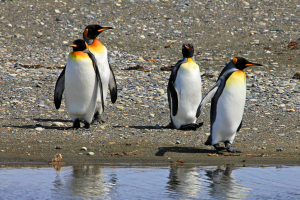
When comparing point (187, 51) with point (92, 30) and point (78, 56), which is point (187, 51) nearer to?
point (92, 30)

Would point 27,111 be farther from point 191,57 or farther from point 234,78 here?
point 234,78

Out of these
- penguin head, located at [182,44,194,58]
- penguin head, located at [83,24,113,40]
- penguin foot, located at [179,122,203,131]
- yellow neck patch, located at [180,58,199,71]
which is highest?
penguin head, located at [83,24,113,40]

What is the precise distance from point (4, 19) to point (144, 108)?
8.47m

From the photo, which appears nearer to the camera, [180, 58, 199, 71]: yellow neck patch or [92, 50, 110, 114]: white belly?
[180, 58, 199, 71]: yellow neck patch

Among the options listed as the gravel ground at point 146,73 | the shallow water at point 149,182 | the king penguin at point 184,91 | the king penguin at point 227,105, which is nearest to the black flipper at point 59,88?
the gravel ground at point 146,73

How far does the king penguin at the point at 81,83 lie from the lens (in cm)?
554

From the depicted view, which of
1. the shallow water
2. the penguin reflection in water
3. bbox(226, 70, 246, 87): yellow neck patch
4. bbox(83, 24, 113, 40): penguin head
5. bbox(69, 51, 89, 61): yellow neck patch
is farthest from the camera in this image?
bbox(83, 24, 113, 40): penguin head

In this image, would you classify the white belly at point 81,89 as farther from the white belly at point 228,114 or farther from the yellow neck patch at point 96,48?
the white belly at point 228,114

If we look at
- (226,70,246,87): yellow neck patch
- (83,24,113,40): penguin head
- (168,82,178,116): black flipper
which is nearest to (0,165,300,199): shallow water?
(226,70,246,87): yellow neck patch

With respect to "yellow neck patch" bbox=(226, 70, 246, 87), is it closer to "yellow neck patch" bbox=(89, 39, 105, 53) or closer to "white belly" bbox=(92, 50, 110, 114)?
"white belly" bbox=(92, 50, 110, 114)

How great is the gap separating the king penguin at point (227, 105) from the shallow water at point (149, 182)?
0.65 metres

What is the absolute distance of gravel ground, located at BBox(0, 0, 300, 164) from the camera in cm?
486

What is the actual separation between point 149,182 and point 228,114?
1.61 metres

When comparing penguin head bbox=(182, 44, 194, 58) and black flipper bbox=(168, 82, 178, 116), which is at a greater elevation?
penguin head bbox=(182, 44, 194, 58)
